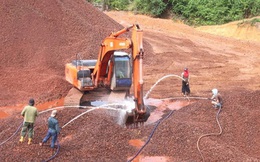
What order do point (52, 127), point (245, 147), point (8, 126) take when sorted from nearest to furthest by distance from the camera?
point (52, 127)
point (245, 147)
point (8, 126)

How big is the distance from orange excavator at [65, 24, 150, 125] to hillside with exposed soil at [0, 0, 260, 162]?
105 centimetres

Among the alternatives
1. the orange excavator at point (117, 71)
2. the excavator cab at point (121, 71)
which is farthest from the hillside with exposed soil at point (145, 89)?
the excavator cab at point (121, 71)

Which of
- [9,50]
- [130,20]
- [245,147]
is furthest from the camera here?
[130,20]

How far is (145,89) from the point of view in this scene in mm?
19203

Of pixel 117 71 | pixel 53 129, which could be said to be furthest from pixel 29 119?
pixel 117 71

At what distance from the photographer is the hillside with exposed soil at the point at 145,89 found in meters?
11.8

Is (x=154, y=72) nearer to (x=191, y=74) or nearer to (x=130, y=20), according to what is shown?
(x=191, y=74)

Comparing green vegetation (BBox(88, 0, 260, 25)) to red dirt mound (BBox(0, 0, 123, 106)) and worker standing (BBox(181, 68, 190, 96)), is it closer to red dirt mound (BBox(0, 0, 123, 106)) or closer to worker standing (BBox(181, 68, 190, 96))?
red dirt mound (BBox(0, 0, 123, 106))

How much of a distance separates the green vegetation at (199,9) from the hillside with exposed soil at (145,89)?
502 centimetres

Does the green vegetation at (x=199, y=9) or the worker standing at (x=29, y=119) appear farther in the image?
the green vegetation at (x=199, y=9)

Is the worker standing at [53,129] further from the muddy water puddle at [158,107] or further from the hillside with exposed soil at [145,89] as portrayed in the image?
the muddy water puddle at [158,107]

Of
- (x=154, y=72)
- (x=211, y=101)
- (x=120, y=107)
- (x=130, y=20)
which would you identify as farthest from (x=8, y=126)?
(x=130, y=20)

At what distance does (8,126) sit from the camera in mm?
13469

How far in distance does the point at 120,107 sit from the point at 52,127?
418cm
